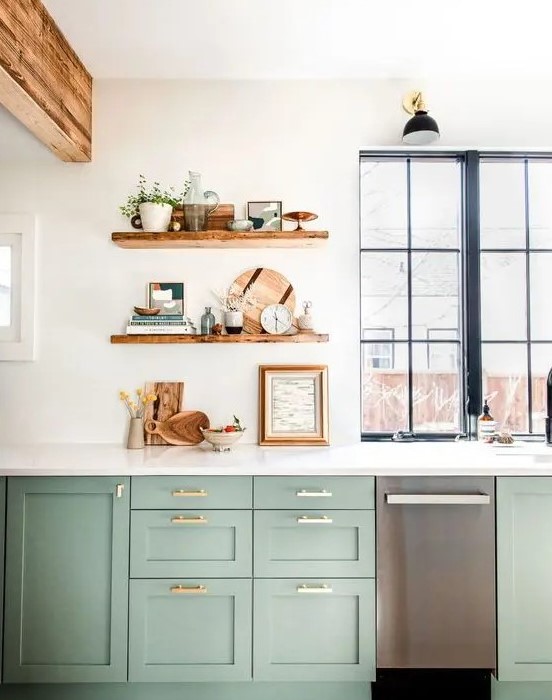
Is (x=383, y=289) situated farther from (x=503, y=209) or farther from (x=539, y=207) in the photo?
(x=539, y=207)

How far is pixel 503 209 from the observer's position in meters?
2.79

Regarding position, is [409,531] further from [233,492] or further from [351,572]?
[233,492]

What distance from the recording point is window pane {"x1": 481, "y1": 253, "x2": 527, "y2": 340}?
2.77m

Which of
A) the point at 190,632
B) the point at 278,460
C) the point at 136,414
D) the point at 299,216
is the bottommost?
the point at 190,632

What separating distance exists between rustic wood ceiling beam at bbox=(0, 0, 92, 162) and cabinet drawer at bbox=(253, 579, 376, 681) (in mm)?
1968

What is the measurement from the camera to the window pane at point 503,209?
279cm

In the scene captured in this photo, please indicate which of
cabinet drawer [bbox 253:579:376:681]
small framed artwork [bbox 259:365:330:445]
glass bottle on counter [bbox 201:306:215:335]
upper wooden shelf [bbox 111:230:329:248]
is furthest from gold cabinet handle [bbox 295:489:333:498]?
upper wooden shelf [bbox 111:230:329:248]

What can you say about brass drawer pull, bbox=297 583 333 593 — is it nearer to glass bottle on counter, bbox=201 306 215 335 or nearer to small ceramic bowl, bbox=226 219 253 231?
glass bottle on counter, bbox=201 306 215 335

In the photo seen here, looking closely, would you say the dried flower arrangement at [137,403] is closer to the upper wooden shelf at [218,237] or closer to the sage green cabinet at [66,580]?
the sage green cabinet at [66,580]

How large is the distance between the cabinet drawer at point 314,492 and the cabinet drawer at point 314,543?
0.09ft

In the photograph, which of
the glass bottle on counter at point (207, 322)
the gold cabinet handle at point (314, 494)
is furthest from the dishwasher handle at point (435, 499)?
the glass bottle on counter at point (207, 322)

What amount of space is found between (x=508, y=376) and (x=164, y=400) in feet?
5.73

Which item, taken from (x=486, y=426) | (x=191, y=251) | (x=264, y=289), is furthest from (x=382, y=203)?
(x=486, y=426)

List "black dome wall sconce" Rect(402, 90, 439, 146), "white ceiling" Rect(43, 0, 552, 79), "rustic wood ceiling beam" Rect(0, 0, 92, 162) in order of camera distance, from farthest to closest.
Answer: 1. "black dome wall sconce" Rect(402, 90, 439, 146)
2. "white ceiling" Rect(43, 0, 552, 79)
3. "rustic wood ceiling beam" Rect(0, 0, 92, 162)
